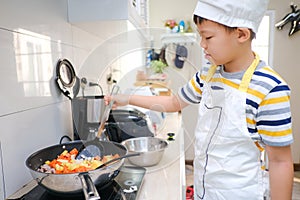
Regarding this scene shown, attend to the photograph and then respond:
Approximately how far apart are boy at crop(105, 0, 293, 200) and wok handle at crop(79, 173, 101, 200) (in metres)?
0.34

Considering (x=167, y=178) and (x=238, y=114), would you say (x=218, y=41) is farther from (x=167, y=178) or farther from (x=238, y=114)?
(x=167, y=178)

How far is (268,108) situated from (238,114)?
7cm

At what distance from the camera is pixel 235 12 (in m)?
0.55

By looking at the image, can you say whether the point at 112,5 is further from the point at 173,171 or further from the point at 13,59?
the point at 173,171

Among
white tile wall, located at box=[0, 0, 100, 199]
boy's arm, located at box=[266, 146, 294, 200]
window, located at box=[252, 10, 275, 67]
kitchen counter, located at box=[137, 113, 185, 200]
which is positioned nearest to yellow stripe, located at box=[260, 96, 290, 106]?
boy's arm, located at box=[266, 146, 294, 200]

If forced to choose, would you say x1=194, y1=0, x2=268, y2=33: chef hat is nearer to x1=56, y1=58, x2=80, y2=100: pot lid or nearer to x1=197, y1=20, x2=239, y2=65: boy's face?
x1=197, y1=20, x2=239, y2=65: boy's face

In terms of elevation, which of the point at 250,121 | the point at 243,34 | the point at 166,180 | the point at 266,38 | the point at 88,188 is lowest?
the point at 166,180

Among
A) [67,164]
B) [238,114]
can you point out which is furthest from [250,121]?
[67,164]

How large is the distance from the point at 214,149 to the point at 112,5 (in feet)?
2.13

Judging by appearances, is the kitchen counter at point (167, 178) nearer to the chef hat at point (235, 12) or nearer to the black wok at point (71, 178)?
the black wok at point (71, 178)

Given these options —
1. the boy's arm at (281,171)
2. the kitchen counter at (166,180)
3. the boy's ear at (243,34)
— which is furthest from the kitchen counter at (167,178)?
the boy's ear at (243,34)

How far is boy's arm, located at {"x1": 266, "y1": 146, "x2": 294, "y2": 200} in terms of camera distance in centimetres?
58

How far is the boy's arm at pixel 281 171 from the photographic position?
22.6 inches

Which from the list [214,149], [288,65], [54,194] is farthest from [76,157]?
[288,65]
